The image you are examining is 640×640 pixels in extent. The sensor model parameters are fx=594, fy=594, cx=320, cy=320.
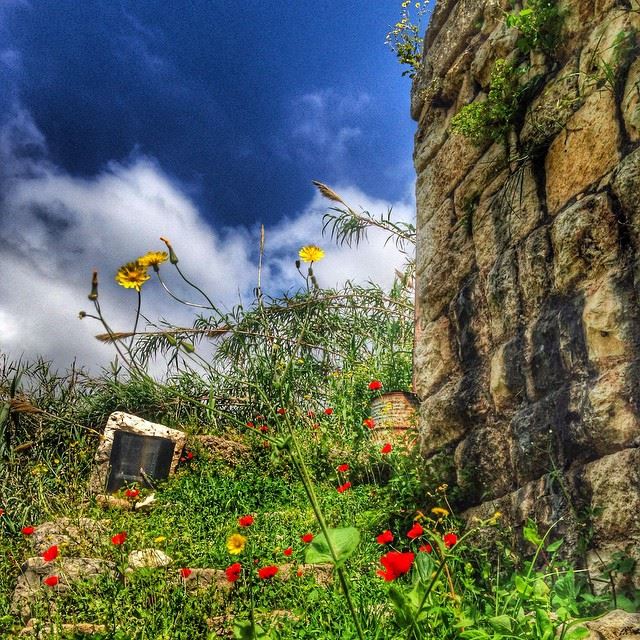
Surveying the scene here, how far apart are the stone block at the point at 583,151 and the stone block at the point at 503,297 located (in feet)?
0.91

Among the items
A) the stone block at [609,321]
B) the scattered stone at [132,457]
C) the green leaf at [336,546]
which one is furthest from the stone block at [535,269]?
the scattered stone at [132,457]

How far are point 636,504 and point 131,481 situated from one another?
14.2 ft

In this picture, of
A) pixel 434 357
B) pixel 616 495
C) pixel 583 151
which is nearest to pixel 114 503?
pixel 434 357

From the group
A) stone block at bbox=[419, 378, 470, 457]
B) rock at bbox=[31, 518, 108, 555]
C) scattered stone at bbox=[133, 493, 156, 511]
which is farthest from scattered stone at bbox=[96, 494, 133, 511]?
stone block at bbox=[419, 378, 470, 457]

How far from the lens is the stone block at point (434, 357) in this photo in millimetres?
2799

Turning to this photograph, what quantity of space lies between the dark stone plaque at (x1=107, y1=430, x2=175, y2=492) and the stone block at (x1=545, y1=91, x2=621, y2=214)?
4.06m

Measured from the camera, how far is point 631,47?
1.94 metres

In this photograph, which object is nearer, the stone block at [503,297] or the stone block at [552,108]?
the stone block at [552,108]

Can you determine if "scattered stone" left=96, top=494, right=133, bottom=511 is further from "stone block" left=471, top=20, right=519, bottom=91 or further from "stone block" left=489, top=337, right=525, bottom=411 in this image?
"stone block" left=471, top=20, right=519, bottom=91

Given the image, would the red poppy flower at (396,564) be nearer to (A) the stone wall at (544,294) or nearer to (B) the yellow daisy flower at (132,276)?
(A) the stone wall at (544,294)

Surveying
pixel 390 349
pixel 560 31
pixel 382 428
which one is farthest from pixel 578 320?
pixel 390 349

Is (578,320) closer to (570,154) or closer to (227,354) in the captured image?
(570,154)

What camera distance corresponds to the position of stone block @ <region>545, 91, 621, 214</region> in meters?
1.99

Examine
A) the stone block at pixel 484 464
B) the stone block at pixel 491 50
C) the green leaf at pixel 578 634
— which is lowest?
the green leaf at pixel 578 634
